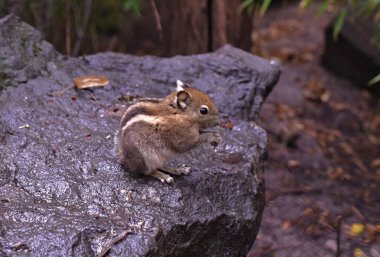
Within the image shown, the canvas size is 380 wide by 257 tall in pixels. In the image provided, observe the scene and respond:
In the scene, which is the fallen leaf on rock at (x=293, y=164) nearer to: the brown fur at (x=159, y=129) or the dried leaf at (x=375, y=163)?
the dried leaf at (x=375, y=163)

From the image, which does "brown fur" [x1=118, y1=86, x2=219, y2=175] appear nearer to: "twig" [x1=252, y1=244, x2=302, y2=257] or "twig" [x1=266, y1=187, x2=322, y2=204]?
"twig" [x1=252, y1=244, x2=302, y2=257]

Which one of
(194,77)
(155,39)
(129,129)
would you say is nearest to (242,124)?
(194,77)

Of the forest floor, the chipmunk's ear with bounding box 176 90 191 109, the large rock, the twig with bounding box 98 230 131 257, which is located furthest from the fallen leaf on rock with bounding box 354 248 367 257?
the twig with bounding box 98 230 131 257

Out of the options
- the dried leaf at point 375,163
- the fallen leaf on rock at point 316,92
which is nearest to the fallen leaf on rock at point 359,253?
the dried leaf at point 375,163

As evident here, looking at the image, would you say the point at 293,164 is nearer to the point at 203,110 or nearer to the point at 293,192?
the point at 293,192

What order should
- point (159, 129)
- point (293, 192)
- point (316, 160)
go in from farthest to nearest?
point (316, 160), point (293, 192), point (159, 129)

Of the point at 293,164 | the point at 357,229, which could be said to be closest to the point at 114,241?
the point at 357,229

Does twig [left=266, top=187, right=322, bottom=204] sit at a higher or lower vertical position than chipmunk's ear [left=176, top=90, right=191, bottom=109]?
lower

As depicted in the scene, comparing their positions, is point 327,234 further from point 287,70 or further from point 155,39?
point 155,39
